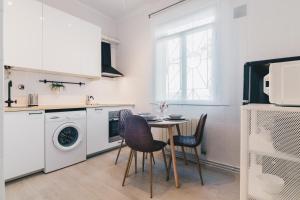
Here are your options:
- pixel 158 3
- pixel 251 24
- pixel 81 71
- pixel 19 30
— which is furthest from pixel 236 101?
pixel 19 30

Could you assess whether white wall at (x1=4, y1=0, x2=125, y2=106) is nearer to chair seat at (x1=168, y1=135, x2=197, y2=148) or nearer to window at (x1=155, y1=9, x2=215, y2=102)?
window at (x1=155, y1=9, x2=215, y2=102)

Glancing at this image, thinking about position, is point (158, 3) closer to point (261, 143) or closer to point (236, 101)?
point (236, 101)

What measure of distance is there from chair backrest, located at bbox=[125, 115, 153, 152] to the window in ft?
4.15

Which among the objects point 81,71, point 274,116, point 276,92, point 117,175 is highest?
point 81,71

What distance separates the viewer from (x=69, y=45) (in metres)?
2.73

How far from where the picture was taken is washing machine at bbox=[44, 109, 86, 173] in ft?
7.39

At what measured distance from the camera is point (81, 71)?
2.92 meters

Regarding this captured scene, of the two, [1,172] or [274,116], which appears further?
[274,116]

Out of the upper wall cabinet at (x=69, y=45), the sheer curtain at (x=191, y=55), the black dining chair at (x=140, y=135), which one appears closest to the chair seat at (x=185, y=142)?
the black dining chair at (x=140, y=135)

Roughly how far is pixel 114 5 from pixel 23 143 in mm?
2888

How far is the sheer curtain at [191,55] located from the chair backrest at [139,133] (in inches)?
49.0

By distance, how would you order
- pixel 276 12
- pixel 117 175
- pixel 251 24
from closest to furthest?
pixel 276 12 → pixel 251 24 → pixel 117 175

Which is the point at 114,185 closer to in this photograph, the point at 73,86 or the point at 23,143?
the point at 23,143

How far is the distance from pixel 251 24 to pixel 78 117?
2658mm
